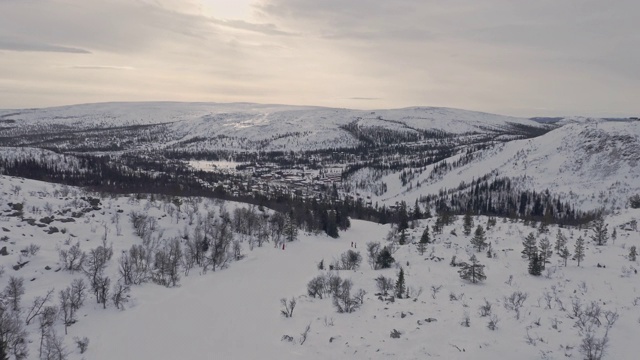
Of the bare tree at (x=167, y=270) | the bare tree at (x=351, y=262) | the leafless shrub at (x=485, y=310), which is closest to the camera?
the leafless shrub at (x=485, y=310)

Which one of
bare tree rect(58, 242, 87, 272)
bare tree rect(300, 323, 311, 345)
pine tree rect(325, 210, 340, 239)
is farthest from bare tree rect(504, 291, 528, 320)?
pine tree rect(325, 210, 340, 239)

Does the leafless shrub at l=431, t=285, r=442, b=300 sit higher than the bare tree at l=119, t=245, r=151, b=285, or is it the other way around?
the leafless shrub at l=431, t=285, r=442, b=300

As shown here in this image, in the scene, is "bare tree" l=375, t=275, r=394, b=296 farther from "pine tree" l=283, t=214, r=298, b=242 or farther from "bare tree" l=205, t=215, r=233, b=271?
"pine tree" l=283, t=214, r=298, b=242

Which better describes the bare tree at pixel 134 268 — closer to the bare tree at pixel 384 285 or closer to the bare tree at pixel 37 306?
the bare tree at pixel 37 306

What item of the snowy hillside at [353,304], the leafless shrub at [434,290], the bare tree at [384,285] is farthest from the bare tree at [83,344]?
the leafless shrub at [434,290]

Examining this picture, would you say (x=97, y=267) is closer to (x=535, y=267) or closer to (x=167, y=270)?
(x=167, y=270)

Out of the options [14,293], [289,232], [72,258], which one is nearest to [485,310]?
[14,293]
